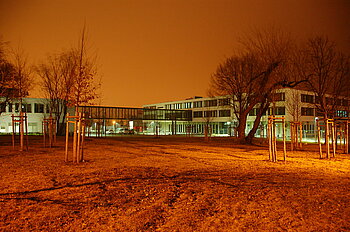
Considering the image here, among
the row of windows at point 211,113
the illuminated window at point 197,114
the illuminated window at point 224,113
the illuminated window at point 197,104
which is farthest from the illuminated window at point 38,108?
the illuminated window at point 197,104

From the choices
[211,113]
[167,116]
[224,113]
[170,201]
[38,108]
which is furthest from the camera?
[167,116]

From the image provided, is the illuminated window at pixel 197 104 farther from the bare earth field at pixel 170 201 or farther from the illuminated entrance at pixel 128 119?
the bare earth field at pixel 170 201

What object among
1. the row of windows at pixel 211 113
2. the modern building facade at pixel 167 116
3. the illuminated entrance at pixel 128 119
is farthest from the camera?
the row of windows at pixel 211 113

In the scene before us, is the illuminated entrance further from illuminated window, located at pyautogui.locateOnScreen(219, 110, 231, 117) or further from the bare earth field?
the bare earth field

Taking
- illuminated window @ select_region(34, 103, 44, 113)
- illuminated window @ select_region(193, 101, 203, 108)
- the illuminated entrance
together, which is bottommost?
the illuminated entrance

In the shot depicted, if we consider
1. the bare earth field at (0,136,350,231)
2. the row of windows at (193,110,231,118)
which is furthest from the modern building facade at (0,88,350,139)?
the bare earth field at (0,136,350,231)

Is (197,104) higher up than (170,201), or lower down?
higher up

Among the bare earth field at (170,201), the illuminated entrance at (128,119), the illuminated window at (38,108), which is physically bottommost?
the bare earth field at (170,201)

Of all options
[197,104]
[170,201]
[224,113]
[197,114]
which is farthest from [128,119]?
[170,201]

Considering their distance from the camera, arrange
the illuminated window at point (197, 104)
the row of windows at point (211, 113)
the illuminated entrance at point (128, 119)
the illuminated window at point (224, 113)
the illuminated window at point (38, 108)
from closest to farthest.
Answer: the illuminated window at point (38, 108), the illuminated entrance at point (128, 119), the row of windows at point (211, 113), the illuminated window at point (224, 113), the illuminated window at point (197, 104)

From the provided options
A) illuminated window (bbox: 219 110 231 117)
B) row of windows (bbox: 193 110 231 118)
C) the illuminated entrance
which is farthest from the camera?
illuminated window (bbox: 219 110 231 117)

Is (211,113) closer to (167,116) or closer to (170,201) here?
(167,116)

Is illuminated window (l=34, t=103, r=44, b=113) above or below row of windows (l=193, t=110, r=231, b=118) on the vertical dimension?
above

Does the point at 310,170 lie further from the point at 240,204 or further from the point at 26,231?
the point at 26,231
